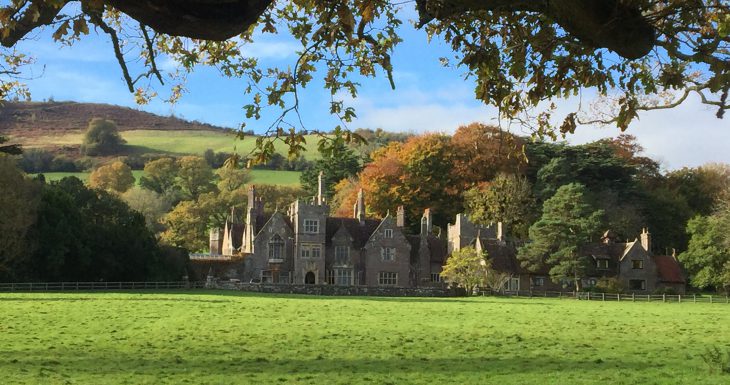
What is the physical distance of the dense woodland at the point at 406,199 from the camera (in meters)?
49.7

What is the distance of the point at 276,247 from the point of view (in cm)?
5991

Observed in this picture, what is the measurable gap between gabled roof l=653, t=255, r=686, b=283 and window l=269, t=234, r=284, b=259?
98.3ft

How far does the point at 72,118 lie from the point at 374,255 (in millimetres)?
91742

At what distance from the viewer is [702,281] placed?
5688 cm

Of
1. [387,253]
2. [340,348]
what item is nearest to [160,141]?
[387,253]

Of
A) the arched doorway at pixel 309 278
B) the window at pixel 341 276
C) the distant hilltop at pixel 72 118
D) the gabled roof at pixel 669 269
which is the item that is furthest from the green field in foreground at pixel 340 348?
the distant hilltop at pixel 72 118

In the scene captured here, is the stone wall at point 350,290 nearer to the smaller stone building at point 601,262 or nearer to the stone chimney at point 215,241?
the smaller stone building at point 601,262

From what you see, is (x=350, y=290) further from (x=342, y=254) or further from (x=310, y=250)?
(x=342, y=254)

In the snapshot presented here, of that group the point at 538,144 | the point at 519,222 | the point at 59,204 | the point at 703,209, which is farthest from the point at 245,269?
the point at 703,209

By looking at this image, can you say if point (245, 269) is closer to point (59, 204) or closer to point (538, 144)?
point (59, 204)

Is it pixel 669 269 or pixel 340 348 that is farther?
pixel 669 269

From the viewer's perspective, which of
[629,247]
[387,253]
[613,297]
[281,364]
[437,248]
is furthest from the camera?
[437,248]

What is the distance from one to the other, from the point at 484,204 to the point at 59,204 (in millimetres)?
33829

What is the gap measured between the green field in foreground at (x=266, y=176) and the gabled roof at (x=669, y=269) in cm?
4374
